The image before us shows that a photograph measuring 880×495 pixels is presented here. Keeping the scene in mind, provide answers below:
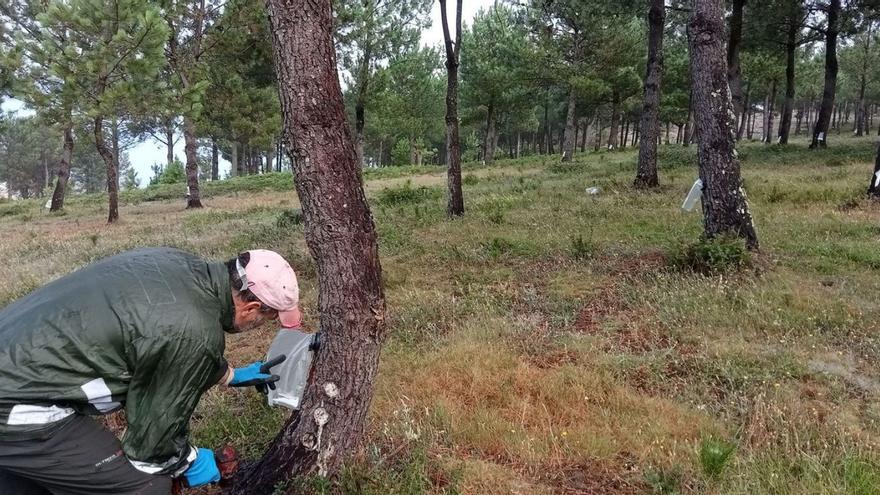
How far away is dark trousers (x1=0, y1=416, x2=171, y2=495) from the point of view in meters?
2.07

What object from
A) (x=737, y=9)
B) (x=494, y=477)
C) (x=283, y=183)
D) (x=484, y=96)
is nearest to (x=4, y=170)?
(x=283, y=183)

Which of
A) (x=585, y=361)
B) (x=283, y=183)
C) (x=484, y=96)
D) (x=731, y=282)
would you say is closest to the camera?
(x=585, y=361)

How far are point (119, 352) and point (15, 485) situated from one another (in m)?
0.90

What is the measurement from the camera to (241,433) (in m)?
3.55

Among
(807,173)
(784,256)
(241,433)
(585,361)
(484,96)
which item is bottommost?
(241,433)

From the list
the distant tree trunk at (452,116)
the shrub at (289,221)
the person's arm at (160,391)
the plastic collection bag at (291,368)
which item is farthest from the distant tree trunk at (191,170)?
the person's arm at (160,391)

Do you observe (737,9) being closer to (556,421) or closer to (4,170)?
(556,421)

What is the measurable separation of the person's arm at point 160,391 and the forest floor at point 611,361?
86 centimetres

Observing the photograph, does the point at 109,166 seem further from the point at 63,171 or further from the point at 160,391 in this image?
the point at 160,391

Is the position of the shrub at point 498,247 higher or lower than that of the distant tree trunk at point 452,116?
lower

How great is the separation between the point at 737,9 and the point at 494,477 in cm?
1800

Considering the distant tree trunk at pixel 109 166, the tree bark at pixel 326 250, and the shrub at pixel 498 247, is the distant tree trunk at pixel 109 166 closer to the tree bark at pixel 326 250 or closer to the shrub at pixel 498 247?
the shrub at pixel 498 247

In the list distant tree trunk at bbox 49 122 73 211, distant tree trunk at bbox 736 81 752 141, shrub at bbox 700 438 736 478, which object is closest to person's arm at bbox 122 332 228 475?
shrub at bbox 700 438 736 478

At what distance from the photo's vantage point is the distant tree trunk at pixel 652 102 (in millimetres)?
11672
